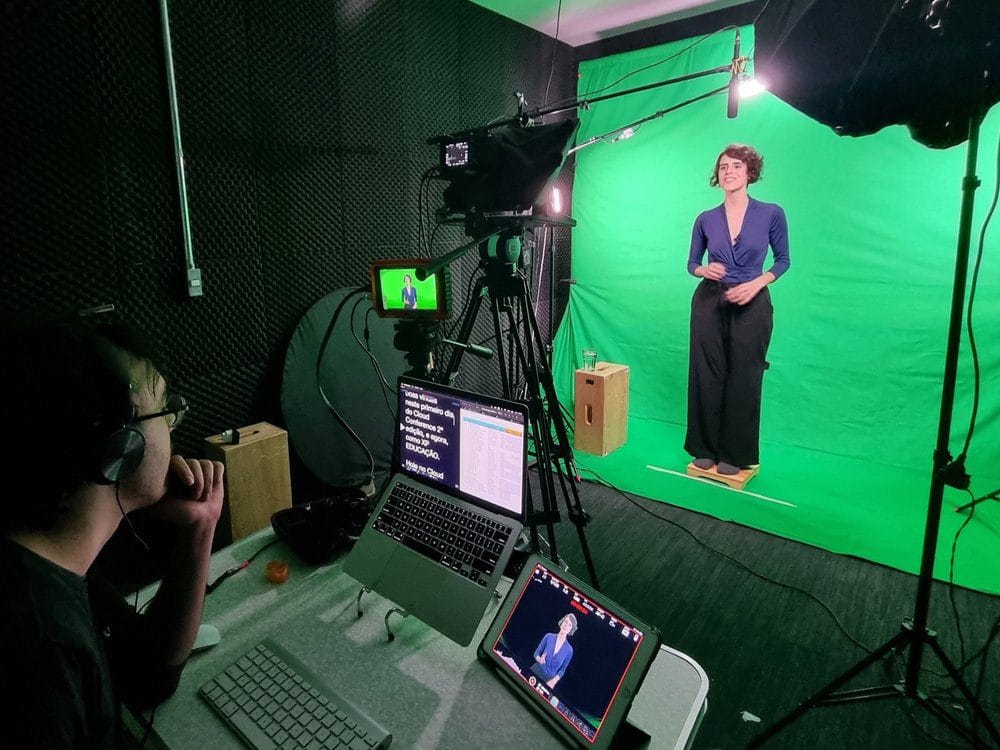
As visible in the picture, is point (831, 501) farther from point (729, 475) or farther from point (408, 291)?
point (408, 291)

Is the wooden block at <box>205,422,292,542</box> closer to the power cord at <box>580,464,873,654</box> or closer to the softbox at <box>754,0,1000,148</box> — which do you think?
the power cord at <box>580,464,873,654</box>

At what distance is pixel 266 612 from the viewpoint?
109cm

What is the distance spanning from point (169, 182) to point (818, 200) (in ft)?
11.4

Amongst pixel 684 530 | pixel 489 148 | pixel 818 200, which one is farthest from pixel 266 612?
pixel 818 200

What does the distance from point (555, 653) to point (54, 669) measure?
658 millimetres

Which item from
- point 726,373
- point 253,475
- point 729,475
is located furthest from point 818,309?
point 253,475

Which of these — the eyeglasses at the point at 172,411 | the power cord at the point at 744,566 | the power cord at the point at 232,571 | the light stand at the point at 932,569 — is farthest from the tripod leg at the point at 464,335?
the power cord at the point at 744,566

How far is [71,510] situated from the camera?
80 cm

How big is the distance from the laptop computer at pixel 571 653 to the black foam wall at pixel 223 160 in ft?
4.74

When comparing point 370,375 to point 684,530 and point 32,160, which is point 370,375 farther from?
point 684,530

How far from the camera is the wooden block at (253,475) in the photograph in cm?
211

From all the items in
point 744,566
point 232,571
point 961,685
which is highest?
point 232,571

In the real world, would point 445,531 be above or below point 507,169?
below

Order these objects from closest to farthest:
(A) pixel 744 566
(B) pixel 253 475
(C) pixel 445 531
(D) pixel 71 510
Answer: (D) pixel 71 510 → (C) pixel 445 531 → (B) pixel 253 475 → (A) pixel 744 566
